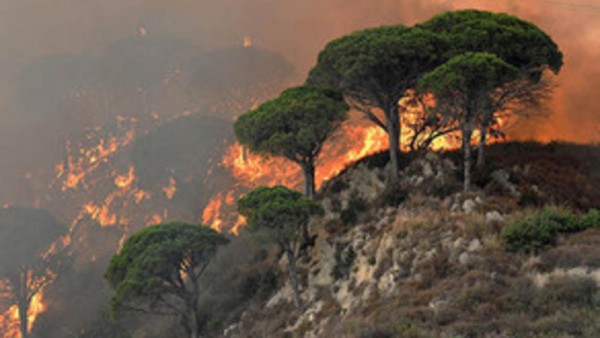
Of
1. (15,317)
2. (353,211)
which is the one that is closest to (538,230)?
(353,211)

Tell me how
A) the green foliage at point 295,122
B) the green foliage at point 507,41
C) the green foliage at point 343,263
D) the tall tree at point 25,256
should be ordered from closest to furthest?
the green foliage at point 343,263, the green foliage at point 507,41, the green foliage at point 295,122, the tall tree at point 25,256

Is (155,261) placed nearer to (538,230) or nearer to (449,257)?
(449,257)

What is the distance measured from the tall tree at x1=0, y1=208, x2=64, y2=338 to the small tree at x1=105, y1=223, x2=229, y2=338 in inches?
1636

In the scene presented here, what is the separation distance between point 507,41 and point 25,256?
72.6m

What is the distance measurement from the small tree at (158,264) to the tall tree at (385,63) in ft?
51.3

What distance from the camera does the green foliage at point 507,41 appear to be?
106 feet

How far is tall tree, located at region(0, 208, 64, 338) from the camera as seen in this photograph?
70.3 metres

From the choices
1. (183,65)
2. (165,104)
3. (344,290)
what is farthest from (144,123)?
(344,290)

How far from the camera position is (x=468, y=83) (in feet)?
89.3

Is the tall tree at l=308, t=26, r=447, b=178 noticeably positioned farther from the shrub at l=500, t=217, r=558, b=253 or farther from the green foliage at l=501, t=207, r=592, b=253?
the shrub at l=500, t=217, r=558, b=253

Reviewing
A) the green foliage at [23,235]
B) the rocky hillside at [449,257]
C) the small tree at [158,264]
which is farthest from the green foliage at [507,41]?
the green foliage at [23,235]

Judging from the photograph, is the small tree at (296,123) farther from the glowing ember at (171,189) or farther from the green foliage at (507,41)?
the glowing ember at (171,189)

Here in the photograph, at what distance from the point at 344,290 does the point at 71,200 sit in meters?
92.3

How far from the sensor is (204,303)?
146ft
